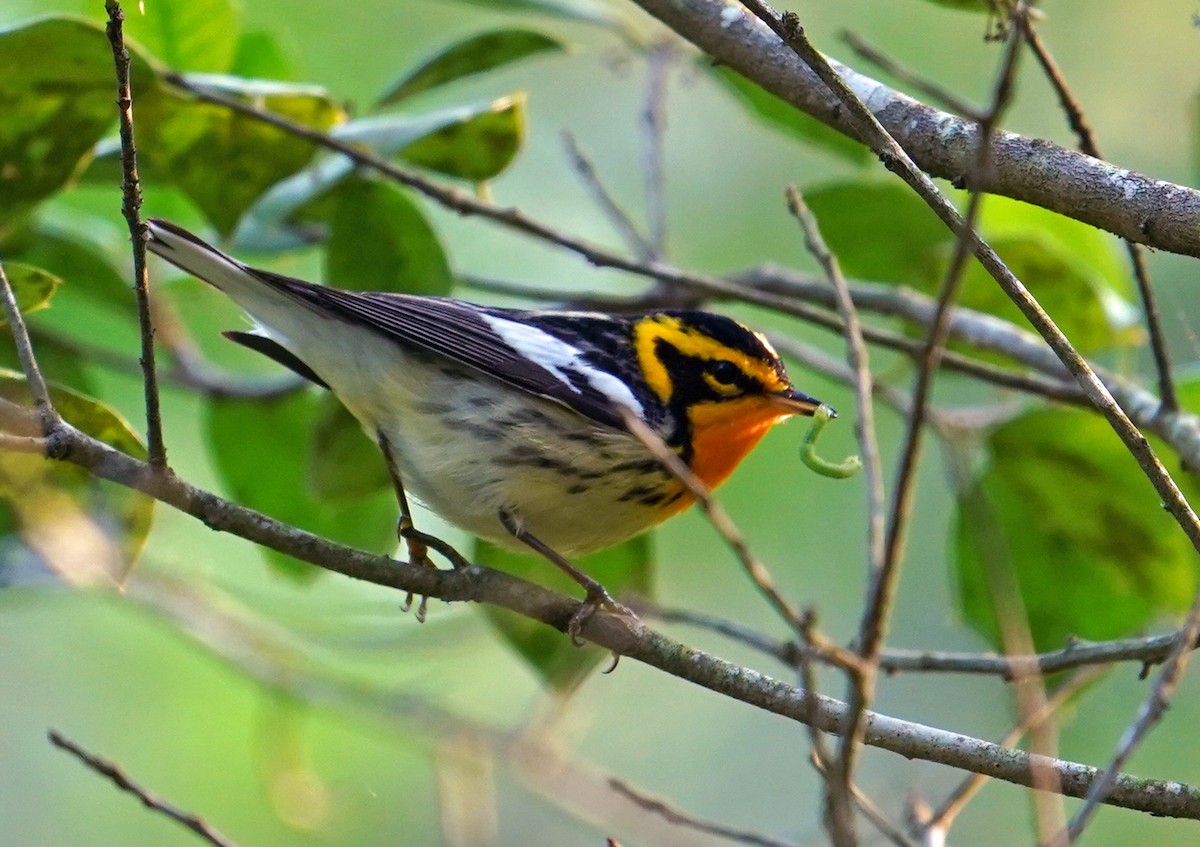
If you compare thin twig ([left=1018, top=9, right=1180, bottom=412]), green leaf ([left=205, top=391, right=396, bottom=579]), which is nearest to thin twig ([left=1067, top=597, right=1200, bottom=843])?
thin twig ([left=1018, top=9, right=1180, bottom=412])

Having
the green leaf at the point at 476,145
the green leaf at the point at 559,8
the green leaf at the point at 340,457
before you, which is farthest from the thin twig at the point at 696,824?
the green leaf at the point at 559,8

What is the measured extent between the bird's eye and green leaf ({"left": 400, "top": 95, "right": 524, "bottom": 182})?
2.51 feet

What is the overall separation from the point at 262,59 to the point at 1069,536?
279cm

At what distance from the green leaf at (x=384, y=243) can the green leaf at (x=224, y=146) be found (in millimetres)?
179

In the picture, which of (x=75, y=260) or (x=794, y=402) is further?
(x=75, y=260)

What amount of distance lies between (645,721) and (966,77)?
4.14 meters

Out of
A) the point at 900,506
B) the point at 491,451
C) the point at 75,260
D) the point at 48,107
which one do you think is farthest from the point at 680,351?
the point at 900,506

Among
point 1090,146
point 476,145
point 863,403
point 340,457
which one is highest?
point 1090,146

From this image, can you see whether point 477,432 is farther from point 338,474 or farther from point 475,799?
point 475,799

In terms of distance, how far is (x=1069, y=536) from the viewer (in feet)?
12.8

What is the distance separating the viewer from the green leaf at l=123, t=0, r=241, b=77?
3.73m

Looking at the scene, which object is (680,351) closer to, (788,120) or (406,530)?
(788,120)

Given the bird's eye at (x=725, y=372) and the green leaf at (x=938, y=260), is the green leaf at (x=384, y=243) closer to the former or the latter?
the bird's eye at (x=725, y=372)

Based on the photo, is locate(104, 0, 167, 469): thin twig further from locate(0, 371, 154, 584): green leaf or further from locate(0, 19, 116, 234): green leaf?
locate(0, 19, 116, 234): green leaf
